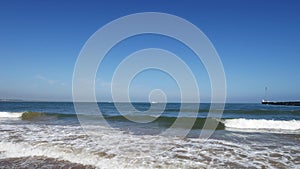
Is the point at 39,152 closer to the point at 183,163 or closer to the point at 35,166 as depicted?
the point at 35,166

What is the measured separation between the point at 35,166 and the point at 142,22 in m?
8.94

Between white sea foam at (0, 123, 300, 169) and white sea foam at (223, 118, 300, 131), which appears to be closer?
white sea foam at (0, 123, 300, 169)

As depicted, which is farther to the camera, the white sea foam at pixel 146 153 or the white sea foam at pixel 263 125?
the white sea foam at pixel 263 125

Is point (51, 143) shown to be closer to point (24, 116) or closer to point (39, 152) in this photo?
point (39, 152)

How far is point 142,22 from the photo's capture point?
1348 centimetres

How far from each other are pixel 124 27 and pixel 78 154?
24.1ft

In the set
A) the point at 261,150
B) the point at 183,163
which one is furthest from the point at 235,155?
the point at 183,163

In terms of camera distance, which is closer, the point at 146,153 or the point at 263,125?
the point at 146,153

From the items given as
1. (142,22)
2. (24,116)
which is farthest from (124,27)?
(24,116)

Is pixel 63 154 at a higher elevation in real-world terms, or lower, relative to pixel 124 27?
lower

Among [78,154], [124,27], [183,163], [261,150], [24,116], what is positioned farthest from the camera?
[24,116]

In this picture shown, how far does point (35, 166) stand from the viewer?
680 centimetres

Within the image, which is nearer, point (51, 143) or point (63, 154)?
point (63, 154)

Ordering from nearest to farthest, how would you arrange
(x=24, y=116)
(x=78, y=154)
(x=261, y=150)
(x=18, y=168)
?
(x=18, y=168) → (x=78, y=154) → (x=261, y=150) → (x=24, y=116)
